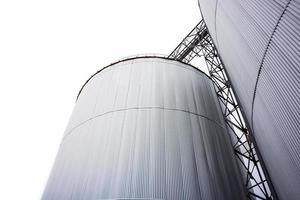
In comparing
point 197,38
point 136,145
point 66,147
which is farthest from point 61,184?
point 197,38

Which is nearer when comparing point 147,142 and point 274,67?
point 274,67

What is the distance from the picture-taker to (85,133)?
927 cm

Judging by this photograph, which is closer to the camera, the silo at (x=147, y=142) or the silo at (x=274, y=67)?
the silo at (x=274, y=67)

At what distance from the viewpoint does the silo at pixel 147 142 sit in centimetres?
684

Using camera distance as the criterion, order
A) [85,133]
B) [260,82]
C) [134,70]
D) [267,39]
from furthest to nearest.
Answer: [134,70]
[85,133]
[260,82]
[267,39]

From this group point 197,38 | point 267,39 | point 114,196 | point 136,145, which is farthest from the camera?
point 197,38

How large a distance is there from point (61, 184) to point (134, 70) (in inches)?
242

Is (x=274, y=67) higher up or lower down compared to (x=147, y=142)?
lower down

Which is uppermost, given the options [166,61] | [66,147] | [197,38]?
[197,38]

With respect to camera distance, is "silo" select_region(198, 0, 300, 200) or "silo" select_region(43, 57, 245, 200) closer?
"silo" select_region(198, 0, 300, 200)

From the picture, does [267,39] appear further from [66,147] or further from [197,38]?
[197,38]

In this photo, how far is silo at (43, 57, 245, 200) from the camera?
684 cm

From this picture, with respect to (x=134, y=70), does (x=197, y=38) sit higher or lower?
higher

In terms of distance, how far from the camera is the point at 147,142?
7820 mm
